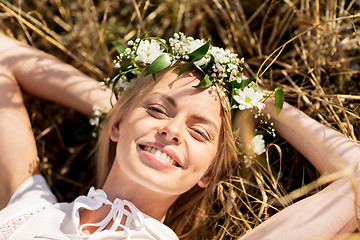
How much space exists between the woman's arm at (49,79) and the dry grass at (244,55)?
0.30 m

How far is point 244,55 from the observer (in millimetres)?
3018

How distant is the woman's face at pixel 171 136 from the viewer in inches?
76.0

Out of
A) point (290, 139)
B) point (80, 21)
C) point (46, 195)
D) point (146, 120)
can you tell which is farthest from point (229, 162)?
point (80, 21)

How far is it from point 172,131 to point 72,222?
2.33 feet

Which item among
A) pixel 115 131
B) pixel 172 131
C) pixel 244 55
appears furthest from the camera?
pixel 244 55

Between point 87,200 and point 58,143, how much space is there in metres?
1.19

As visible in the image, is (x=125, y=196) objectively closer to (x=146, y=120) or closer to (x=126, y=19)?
(x=146, y=120)

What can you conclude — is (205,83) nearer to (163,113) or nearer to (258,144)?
(163,113)

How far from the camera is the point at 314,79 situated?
2559 mm

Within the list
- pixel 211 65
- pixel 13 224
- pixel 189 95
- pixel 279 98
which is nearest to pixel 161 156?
pixel 189 95

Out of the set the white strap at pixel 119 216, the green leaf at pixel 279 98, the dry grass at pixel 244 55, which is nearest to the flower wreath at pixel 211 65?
the green leaf at pixel 279 98

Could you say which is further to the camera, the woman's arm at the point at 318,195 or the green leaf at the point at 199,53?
the green leaf at the point at 199,53

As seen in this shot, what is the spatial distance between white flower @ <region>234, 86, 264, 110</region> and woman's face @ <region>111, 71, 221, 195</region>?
125 millimetres

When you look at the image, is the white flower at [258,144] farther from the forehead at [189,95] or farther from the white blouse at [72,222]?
the white blouse at [72,222]
